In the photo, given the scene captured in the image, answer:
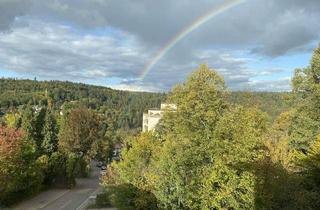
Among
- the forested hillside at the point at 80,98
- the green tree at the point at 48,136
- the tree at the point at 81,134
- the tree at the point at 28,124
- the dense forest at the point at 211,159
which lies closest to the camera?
the dense forest at the point at 211,159

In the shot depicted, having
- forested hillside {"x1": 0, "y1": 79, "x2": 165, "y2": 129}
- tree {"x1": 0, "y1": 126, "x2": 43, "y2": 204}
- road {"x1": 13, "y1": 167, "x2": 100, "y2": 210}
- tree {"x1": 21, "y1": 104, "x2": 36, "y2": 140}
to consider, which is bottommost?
road {"x1": 13, "y1": 167, "x2": 100, "y2": 210}

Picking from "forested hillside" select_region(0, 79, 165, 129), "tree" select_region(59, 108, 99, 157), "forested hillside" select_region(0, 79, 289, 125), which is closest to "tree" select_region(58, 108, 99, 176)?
"tree" select_region(59, 108, 99, 157)

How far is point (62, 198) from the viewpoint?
3838 cm

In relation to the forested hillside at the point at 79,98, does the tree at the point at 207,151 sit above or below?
below

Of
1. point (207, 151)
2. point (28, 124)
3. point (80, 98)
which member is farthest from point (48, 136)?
point (80, 98)

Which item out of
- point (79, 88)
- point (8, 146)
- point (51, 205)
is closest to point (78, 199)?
point (51, 205)

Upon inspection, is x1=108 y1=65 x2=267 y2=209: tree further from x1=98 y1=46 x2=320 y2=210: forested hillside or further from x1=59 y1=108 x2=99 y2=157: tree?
x1=59 y1=108 x2=99 y2=157: tree

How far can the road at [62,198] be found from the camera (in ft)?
111

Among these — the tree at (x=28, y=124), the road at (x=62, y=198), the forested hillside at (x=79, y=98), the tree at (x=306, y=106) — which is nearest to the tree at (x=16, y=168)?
the road at (x=62, y=198)

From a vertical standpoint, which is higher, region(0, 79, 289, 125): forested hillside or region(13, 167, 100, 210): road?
region(0, 79, 289, 125): forested hillside

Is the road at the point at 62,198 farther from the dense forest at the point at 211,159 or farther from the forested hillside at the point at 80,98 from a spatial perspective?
the forested hillside at the point at 80,98

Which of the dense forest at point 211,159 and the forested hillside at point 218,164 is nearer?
the forested hillside at point 218,164

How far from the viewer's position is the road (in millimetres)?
33728

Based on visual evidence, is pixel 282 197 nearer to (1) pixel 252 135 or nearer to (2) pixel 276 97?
(1) pixel 252 135
